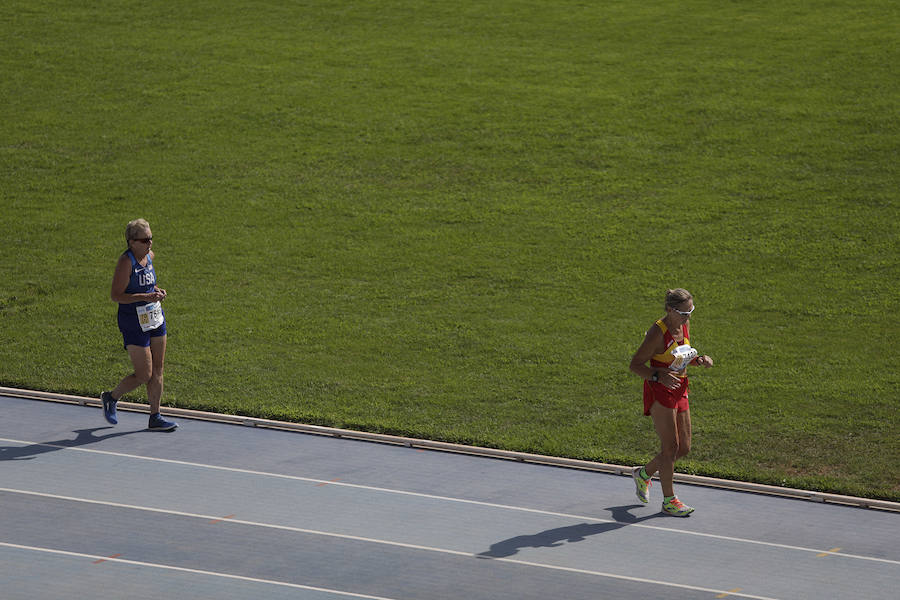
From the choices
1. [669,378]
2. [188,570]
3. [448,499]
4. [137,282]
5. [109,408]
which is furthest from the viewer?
[109,408]

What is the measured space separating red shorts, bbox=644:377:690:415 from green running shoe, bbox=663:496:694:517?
2.26ft

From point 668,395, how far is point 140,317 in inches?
178

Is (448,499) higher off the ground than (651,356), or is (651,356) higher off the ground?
(651,356)

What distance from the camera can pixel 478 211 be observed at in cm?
1838

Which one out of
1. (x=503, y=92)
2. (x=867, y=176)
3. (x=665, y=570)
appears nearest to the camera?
(x=665, y=570)

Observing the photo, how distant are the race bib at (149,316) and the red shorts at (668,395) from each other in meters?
4.29

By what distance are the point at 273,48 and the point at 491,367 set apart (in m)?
15.1

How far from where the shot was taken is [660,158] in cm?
2016

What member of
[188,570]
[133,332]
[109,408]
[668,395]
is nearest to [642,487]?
[668,395]

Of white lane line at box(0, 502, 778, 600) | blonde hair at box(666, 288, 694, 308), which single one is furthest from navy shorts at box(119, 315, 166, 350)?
blonde hair at box(666, 288, 694, 308)

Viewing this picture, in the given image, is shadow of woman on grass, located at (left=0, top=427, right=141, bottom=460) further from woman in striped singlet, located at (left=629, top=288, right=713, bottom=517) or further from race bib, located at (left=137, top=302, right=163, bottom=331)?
woman in striped singlet, located at (left=629, top=288, right=713, bottom=517)

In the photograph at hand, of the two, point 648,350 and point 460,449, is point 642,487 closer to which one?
point 648,350

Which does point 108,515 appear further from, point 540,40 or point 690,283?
point 540,40

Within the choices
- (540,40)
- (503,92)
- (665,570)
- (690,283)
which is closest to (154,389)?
(665,570)
